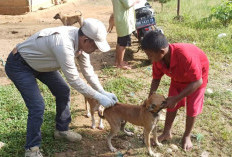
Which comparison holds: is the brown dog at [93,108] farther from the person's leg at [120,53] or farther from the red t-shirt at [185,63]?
the person's leg at [120,53]

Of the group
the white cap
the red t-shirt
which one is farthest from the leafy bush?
the white cap

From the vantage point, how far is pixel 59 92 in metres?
3.52

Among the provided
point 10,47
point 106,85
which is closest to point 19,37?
point 10,47

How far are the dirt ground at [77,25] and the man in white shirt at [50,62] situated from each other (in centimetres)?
84

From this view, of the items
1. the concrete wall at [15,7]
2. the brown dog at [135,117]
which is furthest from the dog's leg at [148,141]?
the concrete wall at [15,7]

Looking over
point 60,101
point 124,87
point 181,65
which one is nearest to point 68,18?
point 124,87

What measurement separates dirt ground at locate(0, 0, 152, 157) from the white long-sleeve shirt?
44.4 inches

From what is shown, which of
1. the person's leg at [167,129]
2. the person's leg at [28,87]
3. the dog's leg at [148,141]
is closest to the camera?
the person's leg at [28,87]

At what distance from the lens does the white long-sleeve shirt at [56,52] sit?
110 inches

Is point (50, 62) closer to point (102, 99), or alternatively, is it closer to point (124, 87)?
point (102, 99)

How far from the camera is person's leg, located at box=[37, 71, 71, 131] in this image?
134 inches

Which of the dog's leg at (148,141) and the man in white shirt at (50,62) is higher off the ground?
the man in white shirt at (50,62)

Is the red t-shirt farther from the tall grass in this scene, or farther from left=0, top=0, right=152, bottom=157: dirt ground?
left=0, top=0, right=152, bottom=157: dirt ground

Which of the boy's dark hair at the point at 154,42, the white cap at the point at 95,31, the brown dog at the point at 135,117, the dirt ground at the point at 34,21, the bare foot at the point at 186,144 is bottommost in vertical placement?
the bare foot at the point at 186,144
